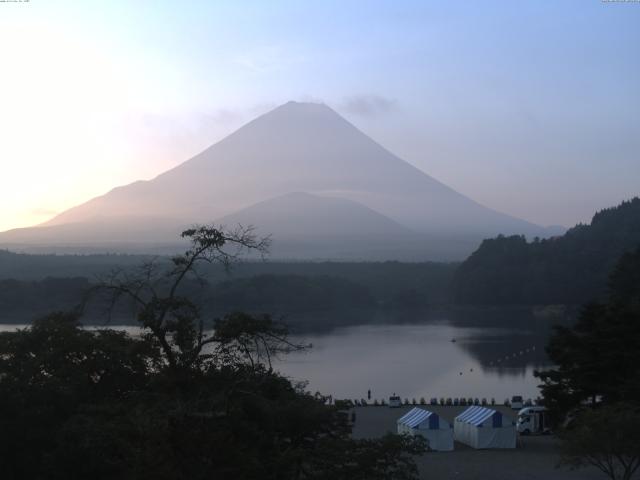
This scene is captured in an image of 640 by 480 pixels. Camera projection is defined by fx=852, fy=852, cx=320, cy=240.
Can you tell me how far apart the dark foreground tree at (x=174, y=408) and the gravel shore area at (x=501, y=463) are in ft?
8.27

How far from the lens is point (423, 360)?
61.8ft

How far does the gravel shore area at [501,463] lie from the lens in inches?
278

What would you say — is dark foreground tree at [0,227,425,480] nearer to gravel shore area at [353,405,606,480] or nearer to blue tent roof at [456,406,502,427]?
gravel shore area at [353,405,606,480]

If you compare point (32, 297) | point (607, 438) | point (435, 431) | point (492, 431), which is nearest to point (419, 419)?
point (435, 431)

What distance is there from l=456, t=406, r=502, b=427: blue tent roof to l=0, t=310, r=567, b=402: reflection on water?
16.2 feet

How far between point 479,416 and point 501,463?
1.06 m

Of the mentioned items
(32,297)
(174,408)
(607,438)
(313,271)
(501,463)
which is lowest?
(501,463)

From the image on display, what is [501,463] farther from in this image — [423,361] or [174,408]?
[423,361]

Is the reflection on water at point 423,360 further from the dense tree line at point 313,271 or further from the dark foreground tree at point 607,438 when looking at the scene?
the dense tree line at point 313,271

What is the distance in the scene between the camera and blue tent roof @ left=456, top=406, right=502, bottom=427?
27.7 ft

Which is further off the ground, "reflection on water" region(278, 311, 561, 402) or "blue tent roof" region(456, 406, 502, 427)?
"blue tent roof" region(456, 406, 502, 427)

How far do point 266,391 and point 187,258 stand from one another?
86 cm

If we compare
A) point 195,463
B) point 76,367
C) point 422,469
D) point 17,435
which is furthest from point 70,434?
point 422,469

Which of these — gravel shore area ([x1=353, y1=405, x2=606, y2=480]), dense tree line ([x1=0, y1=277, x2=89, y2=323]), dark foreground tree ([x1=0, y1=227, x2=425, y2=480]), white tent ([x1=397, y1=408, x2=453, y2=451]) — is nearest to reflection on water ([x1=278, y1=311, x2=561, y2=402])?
gravel shore area ([x1=353, y1=405, x2=606, y2=480])
